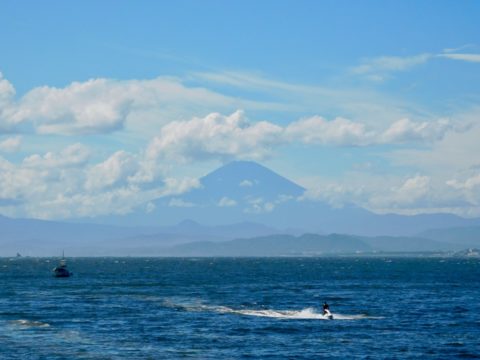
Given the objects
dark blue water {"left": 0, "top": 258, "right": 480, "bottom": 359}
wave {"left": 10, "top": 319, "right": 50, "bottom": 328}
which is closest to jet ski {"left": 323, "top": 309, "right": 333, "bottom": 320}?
dark blue water {"left": 0, "top": 258, "right": 480, "bottom": 359}

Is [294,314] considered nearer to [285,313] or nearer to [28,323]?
[285,313]

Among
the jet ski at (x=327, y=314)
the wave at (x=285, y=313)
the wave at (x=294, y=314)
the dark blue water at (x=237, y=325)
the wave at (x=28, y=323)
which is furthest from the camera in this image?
the wave at (x=285, y=313)

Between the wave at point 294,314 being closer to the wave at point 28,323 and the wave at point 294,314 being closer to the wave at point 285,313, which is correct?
the wave at point 285,313

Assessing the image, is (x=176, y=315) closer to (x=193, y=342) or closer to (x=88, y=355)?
(x=193, y=342)

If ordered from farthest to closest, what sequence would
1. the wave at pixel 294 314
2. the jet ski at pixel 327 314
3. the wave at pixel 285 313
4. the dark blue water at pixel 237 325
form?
the wave at pixel 285 313 → the wave at pixel 294 314 → the jet ski at pixel 327 314 → the dark blue water at pixel 237 325

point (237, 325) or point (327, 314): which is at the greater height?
point (327, 314)

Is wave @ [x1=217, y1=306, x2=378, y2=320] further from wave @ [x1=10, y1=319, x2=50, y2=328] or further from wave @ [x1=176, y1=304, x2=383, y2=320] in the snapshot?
wave @ [x1=10, y1=319, x2=50, y2=328]

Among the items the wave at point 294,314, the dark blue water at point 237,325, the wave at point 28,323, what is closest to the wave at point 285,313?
the wave at point 294,314


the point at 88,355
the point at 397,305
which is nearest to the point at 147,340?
the point at 88,355

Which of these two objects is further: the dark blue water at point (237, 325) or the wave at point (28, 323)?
the wave at point (28, 323)

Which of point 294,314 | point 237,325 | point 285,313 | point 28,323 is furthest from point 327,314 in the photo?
point 28,323

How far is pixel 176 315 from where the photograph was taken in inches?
4254

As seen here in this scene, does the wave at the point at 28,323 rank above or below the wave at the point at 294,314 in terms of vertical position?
below

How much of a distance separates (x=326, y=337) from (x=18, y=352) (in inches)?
1206
